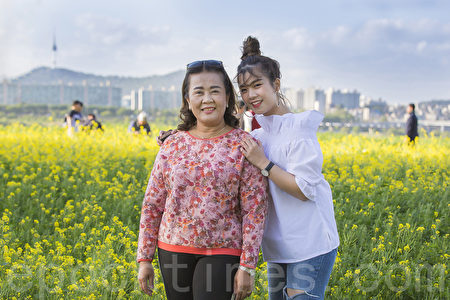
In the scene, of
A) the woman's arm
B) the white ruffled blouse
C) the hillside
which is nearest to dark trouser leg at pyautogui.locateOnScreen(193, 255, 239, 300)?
the white ruffled blouse

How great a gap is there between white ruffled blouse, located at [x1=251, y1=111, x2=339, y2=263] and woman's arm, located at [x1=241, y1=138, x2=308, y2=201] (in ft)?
0.13

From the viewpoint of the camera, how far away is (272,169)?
64.0 inches

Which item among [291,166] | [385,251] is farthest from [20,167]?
[291,166]

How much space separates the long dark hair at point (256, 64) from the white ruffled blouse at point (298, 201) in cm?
18

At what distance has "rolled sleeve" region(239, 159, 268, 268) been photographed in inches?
63.0

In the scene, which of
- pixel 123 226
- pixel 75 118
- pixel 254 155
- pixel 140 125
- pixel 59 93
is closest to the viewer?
pixel 254 155

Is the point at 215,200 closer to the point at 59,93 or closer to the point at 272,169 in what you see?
the point at 272,169

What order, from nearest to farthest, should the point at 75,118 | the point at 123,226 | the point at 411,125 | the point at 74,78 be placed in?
the point at 123,226 → the point at 75,118 → the point at 411,125 → the point at 74,78

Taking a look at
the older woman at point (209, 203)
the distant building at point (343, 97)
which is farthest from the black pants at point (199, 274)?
the distant building at point (343, 97)

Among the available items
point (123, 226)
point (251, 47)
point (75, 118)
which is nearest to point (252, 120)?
point (123, 226)

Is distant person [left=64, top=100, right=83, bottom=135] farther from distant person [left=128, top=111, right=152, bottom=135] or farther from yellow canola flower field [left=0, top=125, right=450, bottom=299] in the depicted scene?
yellow canola flower field [left=0, top=125, right=450, bottom=299]

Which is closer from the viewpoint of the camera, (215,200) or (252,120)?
(215,200)

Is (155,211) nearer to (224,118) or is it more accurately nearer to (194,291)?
(194,291)

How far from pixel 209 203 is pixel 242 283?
0.33 meters
